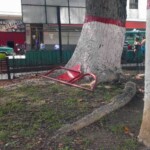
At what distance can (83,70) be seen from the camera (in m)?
7.82

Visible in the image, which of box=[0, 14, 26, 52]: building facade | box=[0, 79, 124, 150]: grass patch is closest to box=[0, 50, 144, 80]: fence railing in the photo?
box=[0, 79, 124, 150]: grass patch

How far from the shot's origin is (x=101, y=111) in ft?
18.1

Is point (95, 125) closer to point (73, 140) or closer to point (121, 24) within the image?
point (73, 140)

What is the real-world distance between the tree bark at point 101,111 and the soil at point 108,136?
70mm

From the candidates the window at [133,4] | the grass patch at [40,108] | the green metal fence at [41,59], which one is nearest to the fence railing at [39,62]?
the green metal fence at [41,59]

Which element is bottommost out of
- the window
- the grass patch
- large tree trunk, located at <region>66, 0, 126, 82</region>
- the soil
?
the soil

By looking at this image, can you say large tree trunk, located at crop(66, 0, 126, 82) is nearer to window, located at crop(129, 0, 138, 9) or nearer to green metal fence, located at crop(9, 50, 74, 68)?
green metal fence, located at crop(9, 50, 74, 68)

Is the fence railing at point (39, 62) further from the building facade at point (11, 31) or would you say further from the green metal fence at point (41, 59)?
the building facade at point (11, 31)

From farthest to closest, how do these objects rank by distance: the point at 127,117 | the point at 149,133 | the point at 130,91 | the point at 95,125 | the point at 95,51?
1. the point at 95,51
2. the point at 130,91
3. the point at 127,117
4. the point at 95,125
5. the point at 149,133

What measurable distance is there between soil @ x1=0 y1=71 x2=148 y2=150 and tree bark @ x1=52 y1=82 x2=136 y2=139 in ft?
0.23

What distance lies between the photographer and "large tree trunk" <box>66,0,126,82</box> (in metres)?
7.63

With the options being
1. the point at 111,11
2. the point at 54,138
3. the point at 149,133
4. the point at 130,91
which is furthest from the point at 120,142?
the point at 111,11

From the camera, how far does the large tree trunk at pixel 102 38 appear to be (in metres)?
7.63

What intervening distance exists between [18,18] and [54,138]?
3139cm
